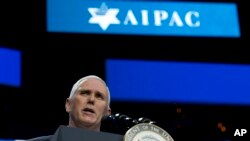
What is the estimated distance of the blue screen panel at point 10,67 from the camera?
3.36m

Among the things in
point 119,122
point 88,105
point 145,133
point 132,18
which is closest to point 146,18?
point 132,18

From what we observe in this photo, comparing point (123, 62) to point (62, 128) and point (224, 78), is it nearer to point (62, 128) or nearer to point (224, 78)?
point (224, 78)

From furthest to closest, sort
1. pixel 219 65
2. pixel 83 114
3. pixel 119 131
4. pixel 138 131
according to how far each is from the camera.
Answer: pixel 219 65 < pixel 83 114 < pixel 119 131 < pixel 138 131

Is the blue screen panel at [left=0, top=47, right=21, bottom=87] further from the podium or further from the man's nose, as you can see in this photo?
the podium

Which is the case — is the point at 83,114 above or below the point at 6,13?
below

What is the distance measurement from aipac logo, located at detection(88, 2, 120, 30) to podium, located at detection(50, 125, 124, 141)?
8.89 feet

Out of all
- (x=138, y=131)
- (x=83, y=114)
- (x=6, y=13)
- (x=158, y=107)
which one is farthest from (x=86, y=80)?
(x=6, y=13)

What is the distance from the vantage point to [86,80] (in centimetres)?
158

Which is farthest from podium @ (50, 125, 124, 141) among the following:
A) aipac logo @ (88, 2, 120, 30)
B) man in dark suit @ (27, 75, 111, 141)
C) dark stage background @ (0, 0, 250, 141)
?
aipac logo @ (88, 2, 120, 30)

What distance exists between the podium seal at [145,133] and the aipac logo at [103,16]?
8.90 feet

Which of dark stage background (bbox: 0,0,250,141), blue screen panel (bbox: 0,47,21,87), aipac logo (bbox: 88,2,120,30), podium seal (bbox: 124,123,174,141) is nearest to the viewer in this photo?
podium seal (bbox: 124,123,174,141)

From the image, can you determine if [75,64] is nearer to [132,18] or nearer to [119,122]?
[132,18]

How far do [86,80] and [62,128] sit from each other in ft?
1.79

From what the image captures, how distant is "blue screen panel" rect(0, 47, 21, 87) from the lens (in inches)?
132
